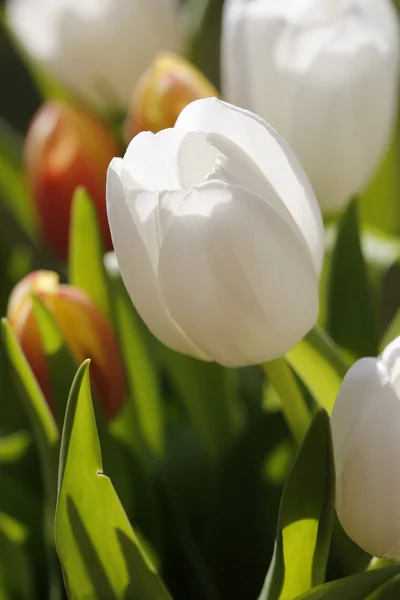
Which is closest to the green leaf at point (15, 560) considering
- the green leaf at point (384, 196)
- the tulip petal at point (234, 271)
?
the tulip petal at point (234, 271)

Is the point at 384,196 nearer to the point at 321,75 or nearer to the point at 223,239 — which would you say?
the point at 321,75

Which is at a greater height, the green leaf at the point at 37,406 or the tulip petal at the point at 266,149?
the tulip petal at the point at 266,149

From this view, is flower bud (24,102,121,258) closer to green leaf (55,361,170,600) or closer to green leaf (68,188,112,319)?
green leaf (68,188,112,319)

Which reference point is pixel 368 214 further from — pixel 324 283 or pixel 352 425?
pixel 352 425

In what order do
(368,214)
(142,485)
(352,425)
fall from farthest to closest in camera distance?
(368,214), (142,485), (352,425)

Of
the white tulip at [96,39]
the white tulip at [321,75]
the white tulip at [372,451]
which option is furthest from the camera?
the white tulip at [96,39]

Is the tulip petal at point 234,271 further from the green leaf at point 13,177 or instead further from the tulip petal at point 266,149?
the green leaf at point 13,177

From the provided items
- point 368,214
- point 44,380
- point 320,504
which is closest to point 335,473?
point 320,504
